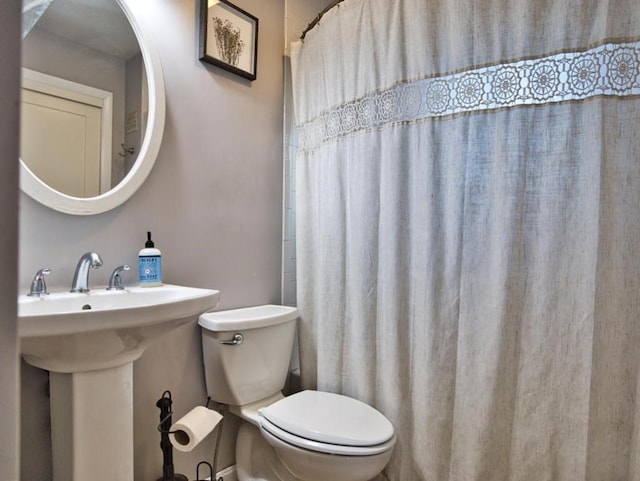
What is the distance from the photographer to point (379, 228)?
135 cm

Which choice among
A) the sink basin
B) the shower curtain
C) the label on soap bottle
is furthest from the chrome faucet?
the shower curtain

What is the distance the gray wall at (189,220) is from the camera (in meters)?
1.06

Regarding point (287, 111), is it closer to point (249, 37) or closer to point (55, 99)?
point (249, 37)

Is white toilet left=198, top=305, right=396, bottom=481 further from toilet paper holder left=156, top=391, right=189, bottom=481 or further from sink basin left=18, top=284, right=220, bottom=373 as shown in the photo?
sink basin left=18, top=284, right=220, bottom=373

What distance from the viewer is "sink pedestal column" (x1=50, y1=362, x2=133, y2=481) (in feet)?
2.92

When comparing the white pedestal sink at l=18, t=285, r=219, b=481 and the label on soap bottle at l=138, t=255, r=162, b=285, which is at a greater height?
the label on soap bottle at l=138, t=255, r=162, b=285

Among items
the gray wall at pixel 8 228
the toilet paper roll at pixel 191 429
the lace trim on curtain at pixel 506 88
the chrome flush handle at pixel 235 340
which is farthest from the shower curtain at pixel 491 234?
the gray wall at pixel 8 228

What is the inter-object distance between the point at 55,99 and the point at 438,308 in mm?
1363

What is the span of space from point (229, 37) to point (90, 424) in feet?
4.77

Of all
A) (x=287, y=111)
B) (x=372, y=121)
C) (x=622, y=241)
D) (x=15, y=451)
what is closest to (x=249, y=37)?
(x=287, y=111)

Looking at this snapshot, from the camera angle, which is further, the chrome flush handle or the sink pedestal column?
the chrome flush handle

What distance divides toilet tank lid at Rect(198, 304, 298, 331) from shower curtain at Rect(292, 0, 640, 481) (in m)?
0.20

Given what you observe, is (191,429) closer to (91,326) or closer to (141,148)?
(91,326)

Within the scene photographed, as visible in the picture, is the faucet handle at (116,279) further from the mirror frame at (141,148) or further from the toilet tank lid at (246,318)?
the toilet tank lid at (246,318)
